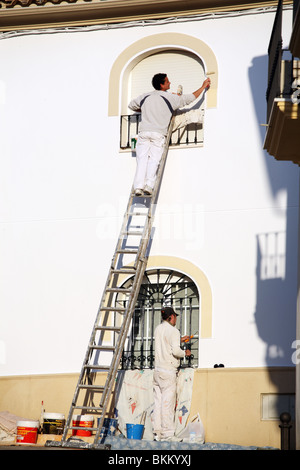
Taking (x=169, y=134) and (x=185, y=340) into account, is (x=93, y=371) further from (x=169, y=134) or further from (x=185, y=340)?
(x=169, y=134)

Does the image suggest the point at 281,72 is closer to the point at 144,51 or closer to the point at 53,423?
the point at 144,51

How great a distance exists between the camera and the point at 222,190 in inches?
516

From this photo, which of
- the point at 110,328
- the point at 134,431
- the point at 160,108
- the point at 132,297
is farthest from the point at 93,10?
the point at 134,431

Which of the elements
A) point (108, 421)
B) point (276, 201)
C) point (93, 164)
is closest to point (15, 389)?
point (108, 421)

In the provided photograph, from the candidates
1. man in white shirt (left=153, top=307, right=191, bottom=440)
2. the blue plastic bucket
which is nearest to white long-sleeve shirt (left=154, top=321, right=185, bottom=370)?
man in white shirt (left=153, top=307, right=191, bottom=440)

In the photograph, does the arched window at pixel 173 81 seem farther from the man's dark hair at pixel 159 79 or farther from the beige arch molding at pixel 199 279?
the beige arch molding at pixel 199 279

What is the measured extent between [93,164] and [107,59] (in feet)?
5.06

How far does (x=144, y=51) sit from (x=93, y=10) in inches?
37.5

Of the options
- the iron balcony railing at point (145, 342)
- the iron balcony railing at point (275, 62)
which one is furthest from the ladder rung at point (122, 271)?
the iron balcony railing at point (275, 62)

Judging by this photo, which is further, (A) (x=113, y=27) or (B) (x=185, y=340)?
(A) (x=113, y=27)

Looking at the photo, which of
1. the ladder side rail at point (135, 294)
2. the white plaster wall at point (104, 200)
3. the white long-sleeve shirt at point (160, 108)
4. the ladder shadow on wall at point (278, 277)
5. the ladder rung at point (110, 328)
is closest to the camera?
the ladder side rail at point (135, 294)

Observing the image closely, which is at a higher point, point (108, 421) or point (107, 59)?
point (107, 59)

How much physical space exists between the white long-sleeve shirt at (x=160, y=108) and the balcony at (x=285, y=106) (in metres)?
2.68

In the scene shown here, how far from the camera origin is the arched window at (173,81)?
13555 mm
